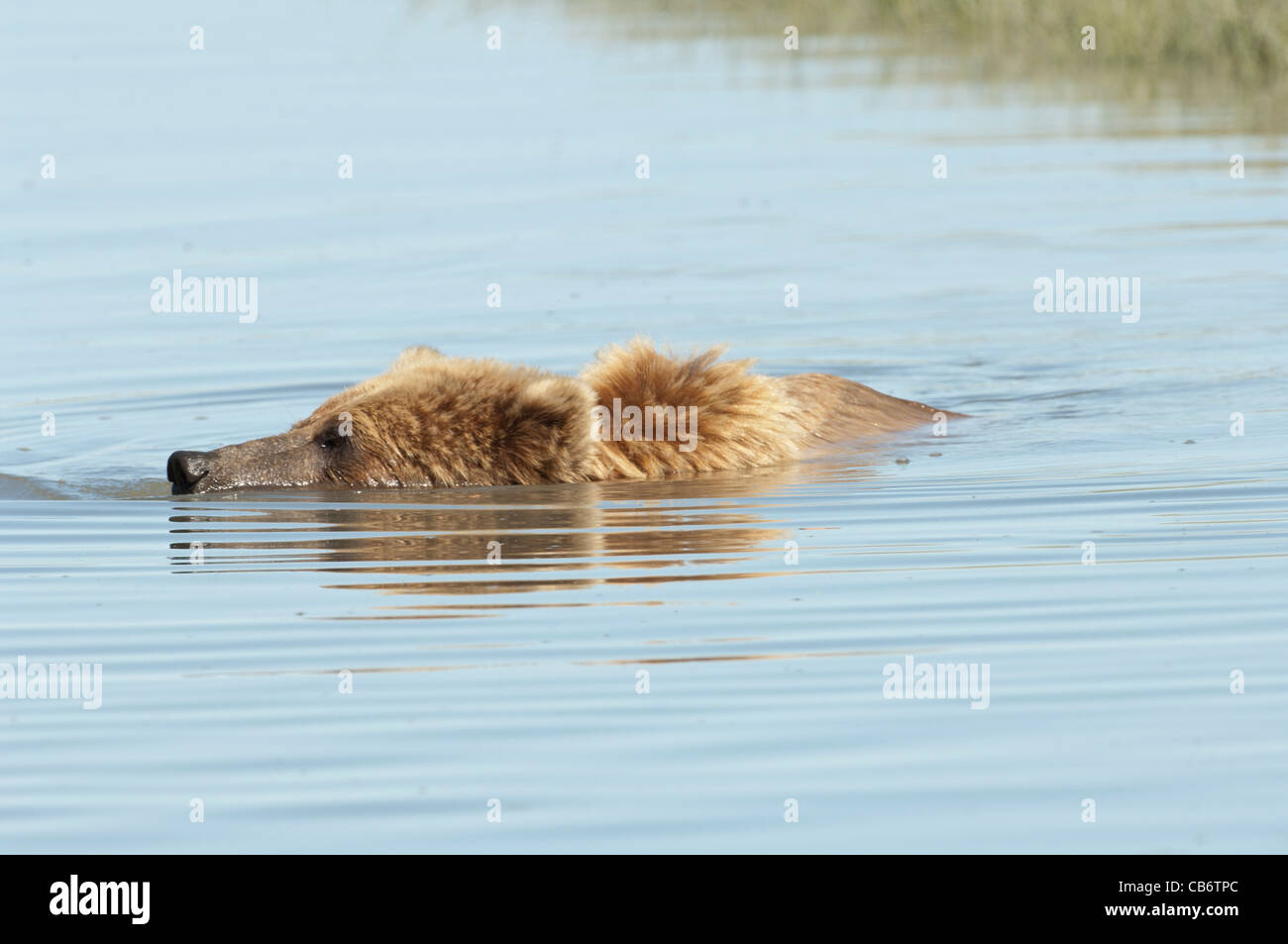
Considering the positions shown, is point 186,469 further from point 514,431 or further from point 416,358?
point 514,431

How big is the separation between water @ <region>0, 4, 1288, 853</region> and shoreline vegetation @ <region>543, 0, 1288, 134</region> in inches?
32.7

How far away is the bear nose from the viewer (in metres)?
9.59

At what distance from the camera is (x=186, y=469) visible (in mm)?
9602

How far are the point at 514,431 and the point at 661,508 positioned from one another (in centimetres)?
81

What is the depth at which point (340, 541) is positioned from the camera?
8.94 m

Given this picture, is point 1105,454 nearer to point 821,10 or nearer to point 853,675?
point 853,675

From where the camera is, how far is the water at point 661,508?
18.9ft

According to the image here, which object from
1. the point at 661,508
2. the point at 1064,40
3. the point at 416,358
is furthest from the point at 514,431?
the point at 1064,40

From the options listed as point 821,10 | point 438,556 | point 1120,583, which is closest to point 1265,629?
point 1120,583

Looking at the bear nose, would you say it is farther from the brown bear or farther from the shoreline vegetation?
the shoreline vegetation

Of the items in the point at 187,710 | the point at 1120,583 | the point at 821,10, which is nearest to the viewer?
the point at 187,710

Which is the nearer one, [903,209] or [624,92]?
[903,209]

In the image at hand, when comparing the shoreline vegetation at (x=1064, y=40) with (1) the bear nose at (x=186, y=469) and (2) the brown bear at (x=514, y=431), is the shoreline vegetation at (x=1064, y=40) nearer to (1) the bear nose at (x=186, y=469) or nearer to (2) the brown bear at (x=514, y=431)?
(2) the brown bear at (x=514, y=431)

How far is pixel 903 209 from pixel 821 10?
1230cm
